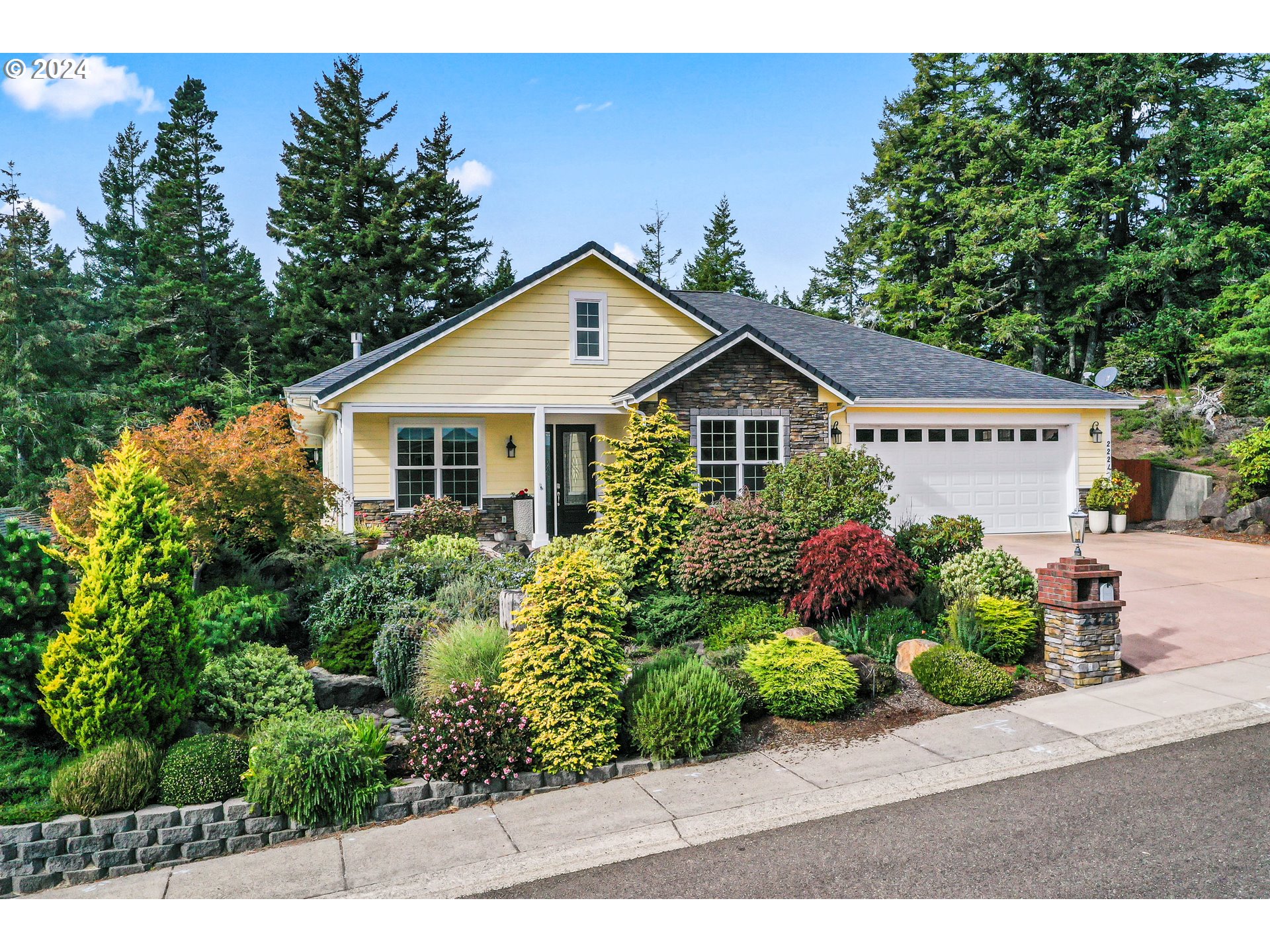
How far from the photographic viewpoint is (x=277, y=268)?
32.3 m

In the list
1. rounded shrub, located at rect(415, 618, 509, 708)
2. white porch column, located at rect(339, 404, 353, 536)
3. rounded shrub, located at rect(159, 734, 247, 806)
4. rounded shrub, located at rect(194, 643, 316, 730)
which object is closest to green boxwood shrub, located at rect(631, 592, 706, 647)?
rounded shrub, located at rect(415, 618, 509, 708)

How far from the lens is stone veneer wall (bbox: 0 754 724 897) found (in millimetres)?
4992

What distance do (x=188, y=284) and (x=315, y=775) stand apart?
28.5 m

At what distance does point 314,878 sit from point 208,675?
8.55ft

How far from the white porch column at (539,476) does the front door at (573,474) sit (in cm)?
81

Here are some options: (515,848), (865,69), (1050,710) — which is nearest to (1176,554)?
(1050,710)

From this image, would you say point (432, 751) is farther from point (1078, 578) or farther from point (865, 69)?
point (865, 69)

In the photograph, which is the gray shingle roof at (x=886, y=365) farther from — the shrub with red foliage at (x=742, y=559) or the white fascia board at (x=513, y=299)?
the shrub with red foliage at (x=742, y=559)

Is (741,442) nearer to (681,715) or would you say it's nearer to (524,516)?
(524,516)

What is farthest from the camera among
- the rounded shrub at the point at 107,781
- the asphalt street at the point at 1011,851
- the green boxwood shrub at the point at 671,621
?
the green boxwood shrub at the point at 671,621

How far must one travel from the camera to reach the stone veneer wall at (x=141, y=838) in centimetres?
499

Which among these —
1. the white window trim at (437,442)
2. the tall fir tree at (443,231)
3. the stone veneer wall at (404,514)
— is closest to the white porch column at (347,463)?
the stone veneer wall at (404,514)

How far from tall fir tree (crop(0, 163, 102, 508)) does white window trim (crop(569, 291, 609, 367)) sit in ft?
57.2

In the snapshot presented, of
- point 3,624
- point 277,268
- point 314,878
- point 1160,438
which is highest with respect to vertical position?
point 277,268
